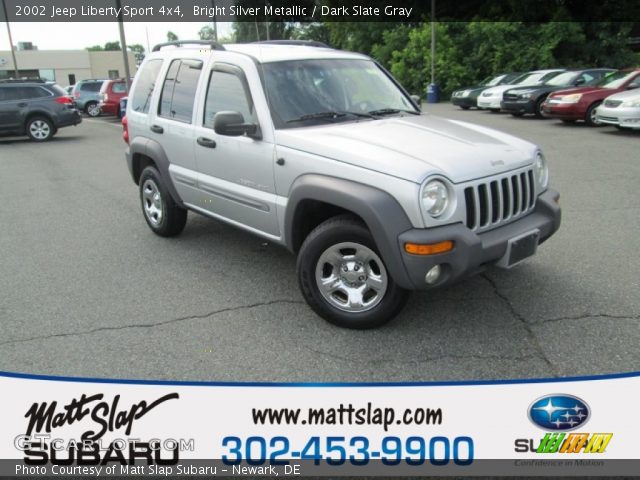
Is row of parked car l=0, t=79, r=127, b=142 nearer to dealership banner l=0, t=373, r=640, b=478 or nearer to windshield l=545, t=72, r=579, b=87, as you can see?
windshield l=545, t=72, r=579, b=87

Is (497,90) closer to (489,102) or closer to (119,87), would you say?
(489,102)

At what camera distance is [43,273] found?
5.16 meters

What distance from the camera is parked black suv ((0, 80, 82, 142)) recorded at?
15.5 m

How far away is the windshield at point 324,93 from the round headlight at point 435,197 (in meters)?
1.20

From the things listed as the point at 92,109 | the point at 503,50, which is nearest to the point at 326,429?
the point at 92,109

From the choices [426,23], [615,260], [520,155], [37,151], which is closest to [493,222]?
[520,155]

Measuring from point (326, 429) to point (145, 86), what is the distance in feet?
14.9

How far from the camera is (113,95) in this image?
71.5ft

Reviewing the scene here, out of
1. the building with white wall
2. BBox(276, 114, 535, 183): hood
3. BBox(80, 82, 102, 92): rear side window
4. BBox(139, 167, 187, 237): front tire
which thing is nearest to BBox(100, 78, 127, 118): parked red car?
BBox(80, 82, 102, 92): rear side window

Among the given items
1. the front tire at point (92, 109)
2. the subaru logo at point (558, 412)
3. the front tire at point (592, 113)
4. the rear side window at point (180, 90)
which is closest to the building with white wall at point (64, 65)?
the front tire at point (92, 109)

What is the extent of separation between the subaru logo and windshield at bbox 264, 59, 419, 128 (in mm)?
2597

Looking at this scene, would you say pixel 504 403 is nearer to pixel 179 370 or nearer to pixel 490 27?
pixel 179 370

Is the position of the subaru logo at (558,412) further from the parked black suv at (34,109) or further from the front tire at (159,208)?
the parked black suv at (34,109)

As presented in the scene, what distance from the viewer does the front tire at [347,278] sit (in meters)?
3.65
